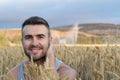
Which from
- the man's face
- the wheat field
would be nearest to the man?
the man's face

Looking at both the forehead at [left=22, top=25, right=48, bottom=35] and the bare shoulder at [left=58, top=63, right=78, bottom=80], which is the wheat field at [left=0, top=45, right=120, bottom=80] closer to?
the bare shoulder at [left=58, top=63, right=78, bottom=80]

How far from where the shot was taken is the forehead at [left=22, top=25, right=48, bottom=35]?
7.45 ft

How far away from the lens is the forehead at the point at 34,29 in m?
2.27

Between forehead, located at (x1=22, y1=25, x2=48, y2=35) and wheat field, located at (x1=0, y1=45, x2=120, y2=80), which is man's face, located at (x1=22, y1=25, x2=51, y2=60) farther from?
wheat field, located at (x1=0, y1=45, x2=120, y2=80)

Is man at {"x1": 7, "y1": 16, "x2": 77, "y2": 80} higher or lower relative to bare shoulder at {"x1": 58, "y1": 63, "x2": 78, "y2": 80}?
higher

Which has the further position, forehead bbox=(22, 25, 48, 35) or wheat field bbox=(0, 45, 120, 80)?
forehead bbox=(22, 25, 48, 35)

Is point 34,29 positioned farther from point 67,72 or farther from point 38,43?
point 67,72

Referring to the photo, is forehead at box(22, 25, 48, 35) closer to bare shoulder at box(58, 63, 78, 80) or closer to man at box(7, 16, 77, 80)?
man at box(7, 16, 77, 80)

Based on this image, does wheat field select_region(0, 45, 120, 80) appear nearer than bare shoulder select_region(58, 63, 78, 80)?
Yes

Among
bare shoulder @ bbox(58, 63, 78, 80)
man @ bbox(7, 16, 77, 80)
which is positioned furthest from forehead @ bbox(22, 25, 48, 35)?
bare shoulder @ bbox(58, 63, 78, 80)

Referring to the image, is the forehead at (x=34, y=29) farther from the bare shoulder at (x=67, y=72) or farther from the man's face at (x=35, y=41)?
the bare shoulder at (x=67, y=72)

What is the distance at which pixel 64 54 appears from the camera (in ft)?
12.3

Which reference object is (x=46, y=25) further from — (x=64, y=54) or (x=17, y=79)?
(x=64, y=54)

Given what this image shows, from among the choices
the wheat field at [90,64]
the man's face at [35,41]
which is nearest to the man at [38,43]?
the man's face at [35,41]
